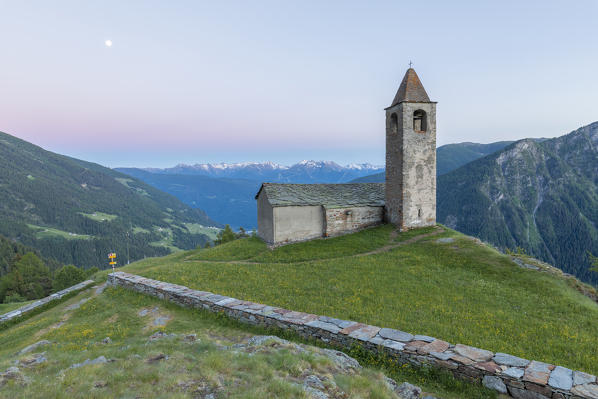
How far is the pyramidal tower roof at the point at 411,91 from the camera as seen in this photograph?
30.5m

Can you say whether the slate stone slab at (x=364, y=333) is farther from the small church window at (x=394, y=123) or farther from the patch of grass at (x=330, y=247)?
the small church window at (x=394, y=123)

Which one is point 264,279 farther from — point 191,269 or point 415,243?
point 415,243

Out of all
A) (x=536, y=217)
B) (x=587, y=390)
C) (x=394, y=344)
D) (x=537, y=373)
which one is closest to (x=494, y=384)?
(x=537, y=373)

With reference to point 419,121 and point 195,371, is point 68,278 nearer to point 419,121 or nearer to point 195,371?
point 195,371

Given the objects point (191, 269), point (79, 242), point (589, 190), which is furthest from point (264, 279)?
point (589, 190)

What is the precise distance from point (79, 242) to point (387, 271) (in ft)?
617

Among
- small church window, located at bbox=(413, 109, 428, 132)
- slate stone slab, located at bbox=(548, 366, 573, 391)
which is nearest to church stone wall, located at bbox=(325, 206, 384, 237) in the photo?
small church window, located at bbox=(413, 109, 428, 132)

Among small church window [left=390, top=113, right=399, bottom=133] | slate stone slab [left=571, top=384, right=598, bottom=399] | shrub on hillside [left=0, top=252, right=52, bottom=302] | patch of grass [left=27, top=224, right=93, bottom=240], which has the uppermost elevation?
small church window [left=390, top=113, right=399, bottom=133]

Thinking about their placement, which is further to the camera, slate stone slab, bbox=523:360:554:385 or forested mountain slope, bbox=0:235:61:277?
forested mountain slope, bbox=0:235:61:277

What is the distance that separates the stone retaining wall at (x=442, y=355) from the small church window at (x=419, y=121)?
26.6 metres

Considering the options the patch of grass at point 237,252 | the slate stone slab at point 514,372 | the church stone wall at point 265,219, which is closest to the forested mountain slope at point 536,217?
the church stone wall at point 265,219

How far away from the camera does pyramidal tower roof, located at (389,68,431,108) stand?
30531mm

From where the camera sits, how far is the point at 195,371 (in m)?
7.16

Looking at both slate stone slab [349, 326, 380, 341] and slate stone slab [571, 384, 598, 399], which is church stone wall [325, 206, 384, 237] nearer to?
slate stone slab [349, 326, 380, 341]
